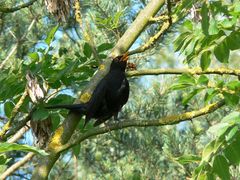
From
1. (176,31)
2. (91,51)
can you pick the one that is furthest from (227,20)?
(176,31)

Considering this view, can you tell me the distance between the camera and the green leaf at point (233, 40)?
7.29 feet

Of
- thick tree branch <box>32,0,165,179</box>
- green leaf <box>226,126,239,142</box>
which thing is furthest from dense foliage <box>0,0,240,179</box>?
thick tree branch <box>32,0,165,179</box>

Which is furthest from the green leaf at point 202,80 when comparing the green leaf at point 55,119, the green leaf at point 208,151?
the green leaf at point 55,119

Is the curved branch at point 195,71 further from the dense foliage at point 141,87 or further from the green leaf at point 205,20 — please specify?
the green leaf at point 205,20

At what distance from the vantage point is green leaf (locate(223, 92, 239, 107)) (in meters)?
2.05

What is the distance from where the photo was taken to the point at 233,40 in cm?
224

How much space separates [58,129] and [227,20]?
1007mm

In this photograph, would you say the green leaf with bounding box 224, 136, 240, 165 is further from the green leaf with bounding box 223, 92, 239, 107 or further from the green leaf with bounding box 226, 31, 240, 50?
the green leaf with bounding box 226, 31, 240, 50

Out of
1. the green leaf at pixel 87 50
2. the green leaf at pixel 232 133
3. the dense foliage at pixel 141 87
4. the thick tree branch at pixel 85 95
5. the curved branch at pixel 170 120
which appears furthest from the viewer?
the green leaf at pixel 87 50

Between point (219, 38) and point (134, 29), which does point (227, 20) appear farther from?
point (134, 29)

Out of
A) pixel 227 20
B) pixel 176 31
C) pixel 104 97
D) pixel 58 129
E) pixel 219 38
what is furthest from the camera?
pixel 176 31

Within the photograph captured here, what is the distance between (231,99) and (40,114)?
3.16 ft

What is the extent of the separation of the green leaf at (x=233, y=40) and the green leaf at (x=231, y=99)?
27 centimetres

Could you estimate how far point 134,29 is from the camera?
2912 millimetres
